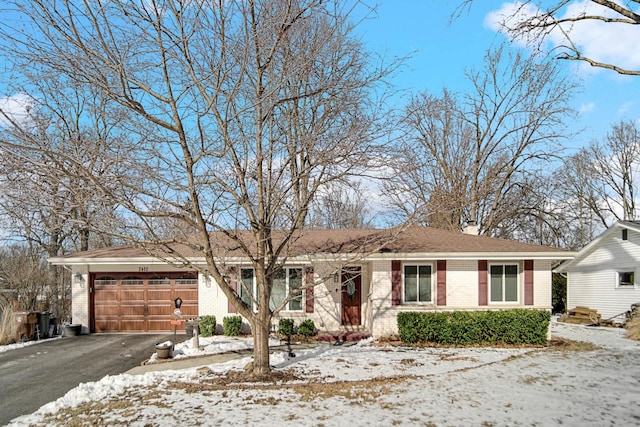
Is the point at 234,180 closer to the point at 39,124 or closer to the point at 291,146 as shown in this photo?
the point at 291,146

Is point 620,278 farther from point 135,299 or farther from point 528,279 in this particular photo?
point 135,299

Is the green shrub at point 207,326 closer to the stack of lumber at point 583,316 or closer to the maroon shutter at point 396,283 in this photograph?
the maroon shutter at point 396,283

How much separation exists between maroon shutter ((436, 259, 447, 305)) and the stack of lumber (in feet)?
33.1

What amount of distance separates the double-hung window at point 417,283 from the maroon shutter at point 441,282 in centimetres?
24

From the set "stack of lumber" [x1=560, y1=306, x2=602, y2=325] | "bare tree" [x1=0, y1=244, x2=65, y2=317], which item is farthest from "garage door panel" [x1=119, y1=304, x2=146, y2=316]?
"stack of lumber" [x1=560, y1=306, x2=602, y2=325]

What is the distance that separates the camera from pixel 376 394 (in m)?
7.71

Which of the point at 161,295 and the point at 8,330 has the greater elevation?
the point at 161,295

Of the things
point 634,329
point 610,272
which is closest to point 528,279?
point 634,329

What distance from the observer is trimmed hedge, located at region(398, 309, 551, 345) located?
1316 cm

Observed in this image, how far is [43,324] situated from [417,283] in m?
11.9

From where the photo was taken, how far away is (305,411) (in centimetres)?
681

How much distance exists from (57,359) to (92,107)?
6.69m

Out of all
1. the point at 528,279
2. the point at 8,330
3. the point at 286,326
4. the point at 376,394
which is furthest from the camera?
the point at 528,279

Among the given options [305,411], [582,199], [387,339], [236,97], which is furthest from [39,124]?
[582,199]
